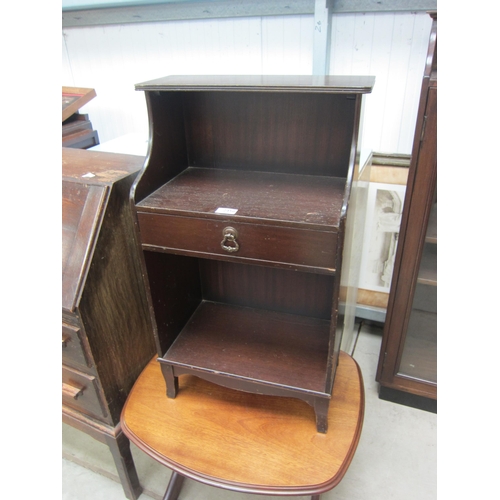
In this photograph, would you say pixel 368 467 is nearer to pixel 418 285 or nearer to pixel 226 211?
pixel 418 285

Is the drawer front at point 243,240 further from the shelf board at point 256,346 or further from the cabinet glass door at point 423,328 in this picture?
the cabinet glass door at point 423,328

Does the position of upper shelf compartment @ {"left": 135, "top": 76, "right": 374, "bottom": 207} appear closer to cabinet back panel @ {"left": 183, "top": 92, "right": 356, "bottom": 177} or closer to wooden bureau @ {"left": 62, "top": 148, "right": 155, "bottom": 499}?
cabinet back panel @ {"left": 183, "top": 92, "right": 356, "bottom": 177}

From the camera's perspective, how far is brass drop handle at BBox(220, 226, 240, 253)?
848 millimetres

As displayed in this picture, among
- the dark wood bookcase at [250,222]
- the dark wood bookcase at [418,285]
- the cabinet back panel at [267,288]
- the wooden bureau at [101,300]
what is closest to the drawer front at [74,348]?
the wooden bureau at [101,300]

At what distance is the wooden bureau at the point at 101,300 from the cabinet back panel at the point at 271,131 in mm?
226

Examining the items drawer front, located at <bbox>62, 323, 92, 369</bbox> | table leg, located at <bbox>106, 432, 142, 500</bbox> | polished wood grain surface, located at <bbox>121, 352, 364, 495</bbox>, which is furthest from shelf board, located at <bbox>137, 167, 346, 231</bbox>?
table leg, located at <bbox>106, 432, 142, 500</bbox>

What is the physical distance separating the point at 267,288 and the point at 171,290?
0.32 m

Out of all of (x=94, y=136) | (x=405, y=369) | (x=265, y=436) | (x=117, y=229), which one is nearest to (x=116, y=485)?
(x=265, y=436)

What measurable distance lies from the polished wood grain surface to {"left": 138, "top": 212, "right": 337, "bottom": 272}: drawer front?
54 centimetres

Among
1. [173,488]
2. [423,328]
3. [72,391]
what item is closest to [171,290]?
[72,391]

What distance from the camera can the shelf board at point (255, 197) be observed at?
0.83 meters

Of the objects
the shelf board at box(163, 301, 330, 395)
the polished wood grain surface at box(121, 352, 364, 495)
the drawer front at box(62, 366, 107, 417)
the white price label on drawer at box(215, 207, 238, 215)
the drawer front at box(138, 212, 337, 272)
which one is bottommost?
the polished wood grain surface at box(121, 352, 364, 495)

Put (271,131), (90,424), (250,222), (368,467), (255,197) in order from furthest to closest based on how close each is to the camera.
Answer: (368,467), (90,424), (271,131), (255,197), (250,222)

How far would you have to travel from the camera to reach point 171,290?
1.12 m
